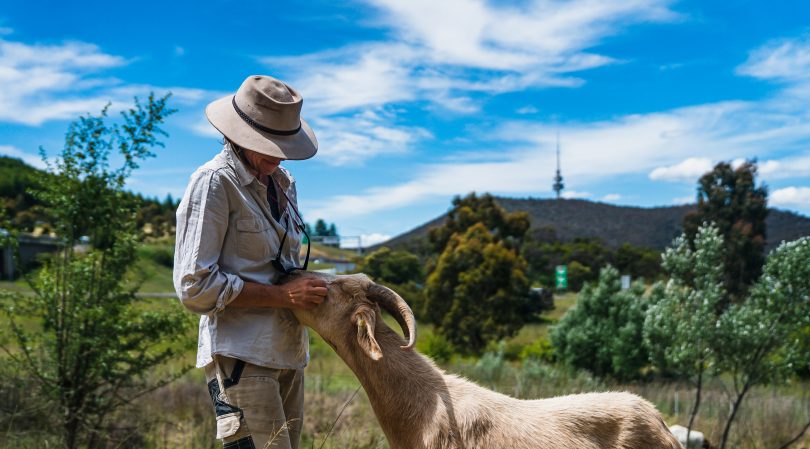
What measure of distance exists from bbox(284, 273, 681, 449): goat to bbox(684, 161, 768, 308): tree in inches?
1348

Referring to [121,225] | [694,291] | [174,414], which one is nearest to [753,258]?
[694,291]

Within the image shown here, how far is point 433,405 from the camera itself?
128 inches

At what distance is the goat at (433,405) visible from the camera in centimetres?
322

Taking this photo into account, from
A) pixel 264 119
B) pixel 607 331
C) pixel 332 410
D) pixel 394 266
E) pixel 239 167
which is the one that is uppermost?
pixel 264 119

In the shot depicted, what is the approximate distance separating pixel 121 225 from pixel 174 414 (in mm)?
4645

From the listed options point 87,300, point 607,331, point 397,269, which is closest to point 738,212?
point 397,269

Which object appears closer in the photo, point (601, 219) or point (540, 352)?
point (540, 352)

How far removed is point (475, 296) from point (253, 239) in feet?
71.0

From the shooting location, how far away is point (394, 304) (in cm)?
328

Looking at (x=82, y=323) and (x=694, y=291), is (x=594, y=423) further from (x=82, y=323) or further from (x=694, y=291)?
(x=694, y=291)

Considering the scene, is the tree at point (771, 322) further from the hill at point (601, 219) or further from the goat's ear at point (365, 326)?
the hill at point (601, 219)

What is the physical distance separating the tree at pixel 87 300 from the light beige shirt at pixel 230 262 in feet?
14.9

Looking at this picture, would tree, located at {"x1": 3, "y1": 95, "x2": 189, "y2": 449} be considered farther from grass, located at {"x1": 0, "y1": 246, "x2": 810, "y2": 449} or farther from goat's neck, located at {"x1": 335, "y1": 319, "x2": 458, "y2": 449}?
goat's neck, located at {"x1": 335, "y1": 319, "x2": 458, "y2": 449}

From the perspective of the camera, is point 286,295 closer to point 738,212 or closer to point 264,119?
point 264,119
